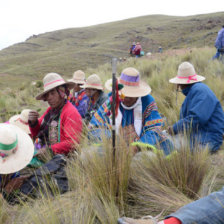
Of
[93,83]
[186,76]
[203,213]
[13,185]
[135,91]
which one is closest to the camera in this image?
[203,213]

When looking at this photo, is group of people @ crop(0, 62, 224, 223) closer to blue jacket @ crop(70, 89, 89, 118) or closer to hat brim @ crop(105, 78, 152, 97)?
hat brim @ crop(105, 78, 152, 97)

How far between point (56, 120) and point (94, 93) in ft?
5.67

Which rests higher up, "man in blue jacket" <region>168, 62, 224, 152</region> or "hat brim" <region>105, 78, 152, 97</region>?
"hat brim" <region>105, 78, 152, 97</region>

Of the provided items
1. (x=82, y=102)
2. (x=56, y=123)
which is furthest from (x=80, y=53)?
(x=56, y=123)

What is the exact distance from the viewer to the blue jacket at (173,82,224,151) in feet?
10.6

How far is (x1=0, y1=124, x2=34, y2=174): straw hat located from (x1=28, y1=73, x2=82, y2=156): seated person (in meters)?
0.64

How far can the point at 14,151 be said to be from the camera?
7.98ft

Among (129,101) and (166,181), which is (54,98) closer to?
(129,101)

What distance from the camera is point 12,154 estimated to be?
241 cm

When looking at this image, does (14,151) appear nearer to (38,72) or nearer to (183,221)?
(183,221)

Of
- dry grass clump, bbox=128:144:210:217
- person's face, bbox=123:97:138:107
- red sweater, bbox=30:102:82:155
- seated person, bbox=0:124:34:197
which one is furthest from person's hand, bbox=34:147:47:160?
dry grass clump, bbox=128:144:210:217

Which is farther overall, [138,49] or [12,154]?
[138,49]

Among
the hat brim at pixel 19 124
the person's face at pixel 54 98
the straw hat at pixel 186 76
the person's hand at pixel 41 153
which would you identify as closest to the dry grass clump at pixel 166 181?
the person's hand at pixel 41 153

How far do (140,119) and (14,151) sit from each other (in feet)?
5.19
